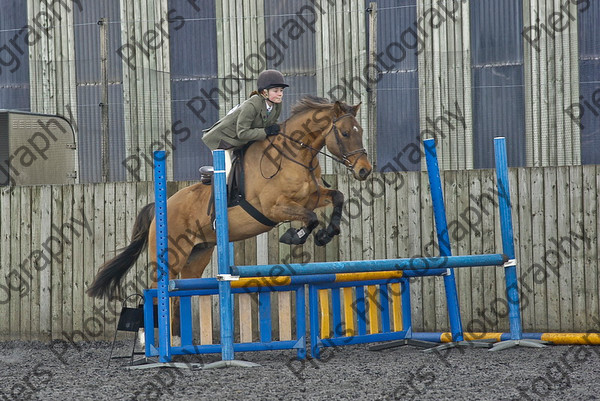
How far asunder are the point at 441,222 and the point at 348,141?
1.25 meters

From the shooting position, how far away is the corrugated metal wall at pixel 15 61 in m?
12.9

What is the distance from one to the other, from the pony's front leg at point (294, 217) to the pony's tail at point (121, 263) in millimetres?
1490

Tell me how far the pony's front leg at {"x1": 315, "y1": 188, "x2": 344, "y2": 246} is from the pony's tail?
170cm

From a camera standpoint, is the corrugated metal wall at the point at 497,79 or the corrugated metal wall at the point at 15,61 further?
the corrugated metal wall at the point at 15,61

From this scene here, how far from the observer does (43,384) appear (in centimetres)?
552

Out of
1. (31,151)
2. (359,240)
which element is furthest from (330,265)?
(31,151)

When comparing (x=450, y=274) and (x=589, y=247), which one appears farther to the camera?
(x=589, y=247)

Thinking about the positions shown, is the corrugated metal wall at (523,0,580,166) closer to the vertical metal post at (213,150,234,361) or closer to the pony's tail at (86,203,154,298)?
the pony's tail at (86,203,154,298)

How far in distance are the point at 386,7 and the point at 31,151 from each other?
5303 millimetres

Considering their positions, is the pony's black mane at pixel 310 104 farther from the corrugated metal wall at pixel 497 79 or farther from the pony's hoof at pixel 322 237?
the corrugated metal wall at pixel 497 79

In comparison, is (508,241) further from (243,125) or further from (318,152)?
(243,125)

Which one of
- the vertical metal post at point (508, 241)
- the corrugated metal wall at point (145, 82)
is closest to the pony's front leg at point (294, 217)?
the vertical metal post at point (508, 241)

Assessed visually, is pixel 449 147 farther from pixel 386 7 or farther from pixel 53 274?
pixel 53 274

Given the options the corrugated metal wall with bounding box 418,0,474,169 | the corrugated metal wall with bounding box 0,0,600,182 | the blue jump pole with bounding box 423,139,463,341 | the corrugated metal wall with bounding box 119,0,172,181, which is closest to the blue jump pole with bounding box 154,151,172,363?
the blue jump pole with bounding box 423,139,463,341
